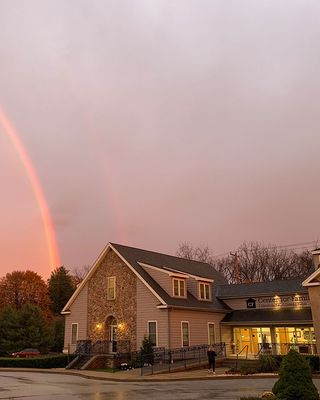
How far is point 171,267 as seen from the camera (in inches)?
1646

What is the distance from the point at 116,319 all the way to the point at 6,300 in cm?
4369

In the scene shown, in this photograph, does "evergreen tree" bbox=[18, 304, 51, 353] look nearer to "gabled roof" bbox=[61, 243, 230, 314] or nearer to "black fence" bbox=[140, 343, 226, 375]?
"gabled roof" bbox=[61, 243, 230, 314]

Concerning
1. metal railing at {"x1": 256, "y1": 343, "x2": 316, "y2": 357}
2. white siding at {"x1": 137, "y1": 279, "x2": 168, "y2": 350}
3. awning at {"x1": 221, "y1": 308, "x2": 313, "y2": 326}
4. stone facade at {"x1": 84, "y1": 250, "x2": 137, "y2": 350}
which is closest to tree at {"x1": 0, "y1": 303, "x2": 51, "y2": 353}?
stone facade at {"x1": 84, "y1": 250, "x2": 137, "y2": 350}

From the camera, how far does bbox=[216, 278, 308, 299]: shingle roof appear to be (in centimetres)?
3928

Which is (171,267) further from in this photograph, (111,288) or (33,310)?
(33,310)

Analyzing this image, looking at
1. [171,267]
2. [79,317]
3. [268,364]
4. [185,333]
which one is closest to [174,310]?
[185,333]

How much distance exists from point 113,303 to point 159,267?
471 centimetres

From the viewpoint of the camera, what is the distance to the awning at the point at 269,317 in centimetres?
3575

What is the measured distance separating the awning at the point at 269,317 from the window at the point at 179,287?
5.02 meters

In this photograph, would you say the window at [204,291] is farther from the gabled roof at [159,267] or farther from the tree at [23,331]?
the tree at [23,331]

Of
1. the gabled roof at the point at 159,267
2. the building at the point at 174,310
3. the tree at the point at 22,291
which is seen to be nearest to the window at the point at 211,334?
the building at the point at 174,310

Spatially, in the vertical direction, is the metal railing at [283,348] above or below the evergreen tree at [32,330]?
below

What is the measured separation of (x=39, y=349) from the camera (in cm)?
4869

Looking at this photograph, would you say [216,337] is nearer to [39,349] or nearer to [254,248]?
[39,349]
